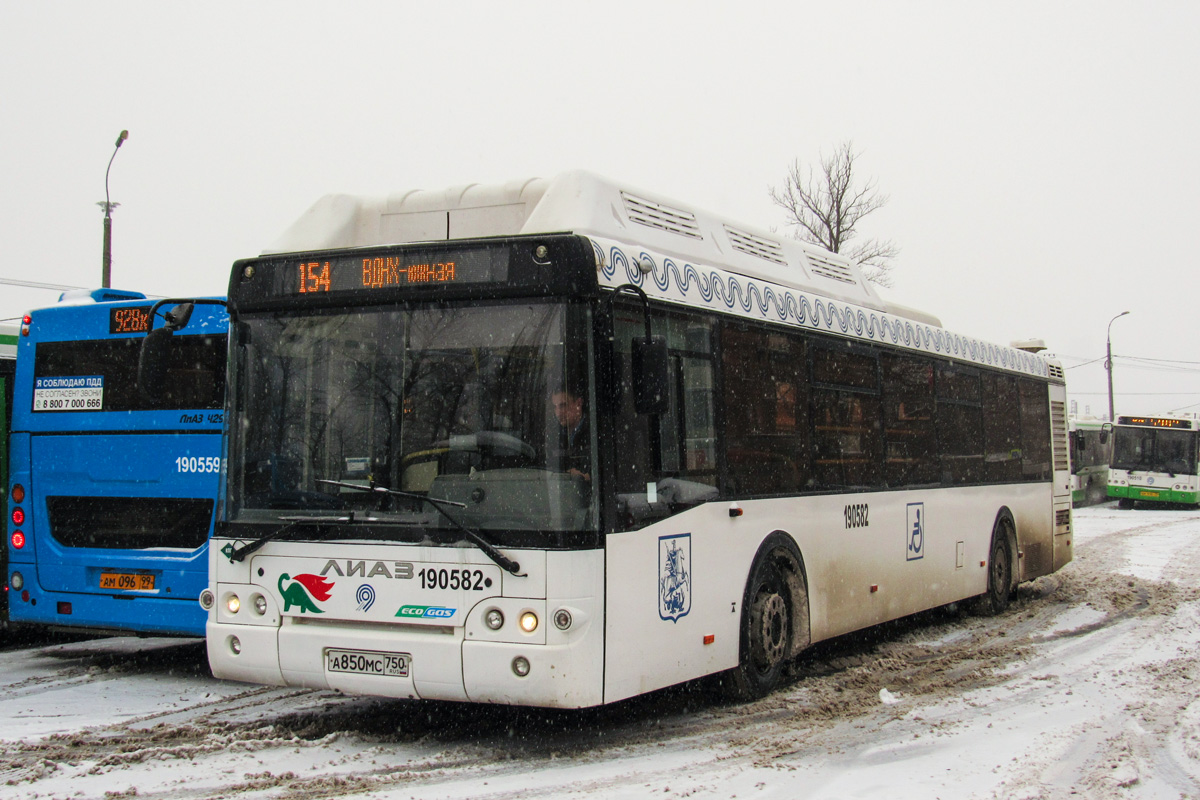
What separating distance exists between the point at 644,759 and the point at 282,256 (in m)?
3.60

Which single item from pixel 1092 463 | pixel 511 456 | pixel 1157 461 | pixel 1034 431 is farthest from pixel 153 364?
pixel 1092 463

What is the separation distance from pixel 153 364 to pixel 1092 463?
1578 inches

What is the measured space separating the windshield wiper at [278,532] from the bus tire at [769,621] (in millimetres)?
2758

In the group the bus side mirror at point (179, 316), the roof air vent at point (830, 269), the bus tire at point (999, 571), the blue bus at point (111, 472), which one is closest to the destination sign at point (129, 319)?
the blue bus at point (111, 472)

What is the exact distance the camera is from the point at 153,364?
7.51 metres

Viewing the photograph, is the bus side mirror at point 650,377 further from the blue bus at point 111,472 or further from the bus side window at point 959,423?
the bus side window at point 959,423

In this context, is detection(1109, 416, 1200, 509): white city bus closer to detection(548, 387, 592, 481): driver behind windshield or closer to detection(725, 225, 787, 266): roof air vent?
detection(725, 225, 787, 266): roof air vent

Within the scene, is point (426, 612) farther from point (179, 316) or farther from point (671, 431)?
point (179, 316)

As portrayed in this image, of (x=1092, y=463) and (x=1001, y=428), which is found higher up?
(x=1001, y=428)

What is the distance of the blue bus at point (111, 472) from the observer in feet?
30.9

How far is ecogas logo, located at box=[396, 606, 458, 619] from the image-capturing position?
6.52 m

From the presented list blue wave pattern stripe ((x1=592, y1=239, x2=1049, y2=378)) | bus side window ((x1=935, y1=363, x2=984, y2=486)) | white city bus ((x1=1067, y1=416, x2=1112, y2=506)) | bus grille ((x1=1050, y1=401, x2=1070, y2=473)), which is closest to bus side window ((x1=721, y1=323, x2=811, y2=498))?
blue wave pattern stripe ((x1=592, y1=239, x2=1049, y2=378))

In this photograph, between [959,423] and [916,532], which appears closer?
[916,532]

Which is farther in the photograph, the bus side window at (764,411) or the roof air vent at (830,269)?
the roof air vent at (830,269)
